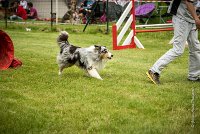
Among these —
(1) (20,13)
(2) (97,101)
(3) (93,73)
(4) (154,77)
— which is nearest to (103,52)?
(3) (93,73)

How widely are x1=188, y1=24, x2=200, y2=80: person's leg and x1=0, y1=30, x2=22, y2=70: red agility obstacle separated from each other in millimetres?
3619

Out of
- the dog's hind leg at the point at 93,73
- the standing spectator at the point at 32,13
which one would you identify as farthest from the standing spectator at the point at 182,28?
the standing spectator at the point at 32,13

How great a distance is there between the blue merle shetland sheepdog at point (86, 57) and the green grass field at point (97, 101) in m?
0.20

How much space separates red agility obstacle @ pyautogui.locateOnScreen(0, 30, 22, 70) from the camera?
30.3ft

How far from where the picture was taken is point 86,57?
27.5 feet

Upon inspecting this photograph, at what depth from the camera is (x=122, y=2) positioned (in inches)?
1030

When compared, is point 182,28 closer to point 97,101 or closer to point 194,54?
point 194,54

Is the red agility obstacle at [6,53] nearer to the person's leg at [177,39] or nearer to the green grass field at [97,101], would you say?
the green grass field at [97,101]

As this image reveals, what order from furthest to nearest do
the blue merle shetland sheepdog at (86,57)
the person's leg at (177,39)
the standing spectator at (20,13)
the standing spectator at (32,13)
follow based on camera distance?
the standing spectator at (32,13)
the standing spectator at (20,13)
the blue merle shetland sheepdog at (86,57)
the person's leg at (177,39)

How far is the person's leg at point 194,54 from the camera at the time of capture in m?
7.69

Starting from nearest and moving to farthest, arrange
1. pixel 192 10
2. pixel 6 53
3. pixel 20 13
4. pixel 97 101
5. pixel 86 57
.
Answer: pixel 97 101 → pixel 192 10 → pixel 86 57 → pixel 6 53 → pixel 20 13

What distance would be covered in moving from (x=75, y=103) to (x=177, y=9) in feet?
8.46

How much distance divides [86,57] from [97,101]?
7.49ft

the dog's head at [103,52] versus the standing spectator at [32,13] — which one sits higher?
the dog's head at [103,52]
